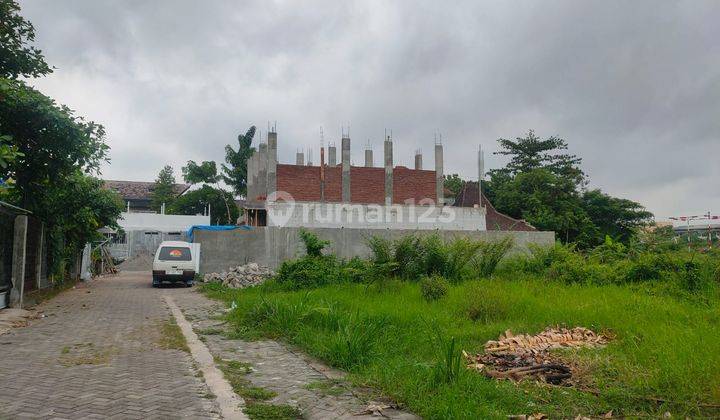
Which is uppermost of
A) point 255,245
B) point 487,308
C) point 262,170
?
point 262,170

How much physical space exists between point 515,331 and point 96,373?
216 inches

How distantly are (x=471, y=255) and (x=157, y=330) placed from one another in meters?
9.01

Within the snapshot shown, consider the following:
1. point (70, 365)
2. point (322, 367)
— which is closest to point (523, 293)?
point (322, 367)

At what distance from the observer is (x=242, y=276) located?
18.4 meters

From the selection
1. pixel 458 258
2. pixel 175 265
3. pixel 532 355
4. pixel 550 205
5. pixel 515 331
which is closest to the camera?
pixel 532 355

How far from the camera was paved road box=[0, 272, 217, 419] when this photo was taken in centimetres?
443

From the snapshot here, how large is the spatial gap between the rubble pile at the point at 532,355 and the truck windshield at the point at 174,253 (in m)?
15.0

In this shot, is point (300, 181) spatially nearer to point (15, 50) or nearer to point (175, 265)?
point (175, 265)

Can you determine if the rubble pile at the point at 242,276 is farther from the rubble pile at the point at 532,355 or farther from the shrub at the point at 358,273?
the rubble pile at the point at 532,355

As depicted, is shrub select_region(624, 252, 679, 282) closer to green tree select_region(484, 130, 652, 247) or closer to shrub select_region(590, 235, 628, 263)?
shrub select_region(590, 235, 628, 263)

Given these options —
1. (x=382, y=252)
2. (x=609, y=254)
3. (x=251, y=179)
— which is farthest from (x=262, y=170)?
(x=609, y=254)

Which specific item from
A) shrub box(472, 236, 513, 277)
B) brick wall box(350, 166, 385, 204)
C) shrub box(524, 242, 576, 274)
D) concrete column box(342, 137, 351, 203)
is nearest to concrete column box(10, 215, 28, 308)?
shrub box(472, 236, 513, 277)

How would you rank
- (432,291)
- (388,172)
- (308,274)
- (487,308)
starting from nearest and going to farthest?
(487,308)
(432,291)
(308,274)
(388,172)

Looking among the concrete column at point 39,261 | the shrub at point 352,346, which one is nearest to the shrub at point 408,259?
the shrub at point 352,346
